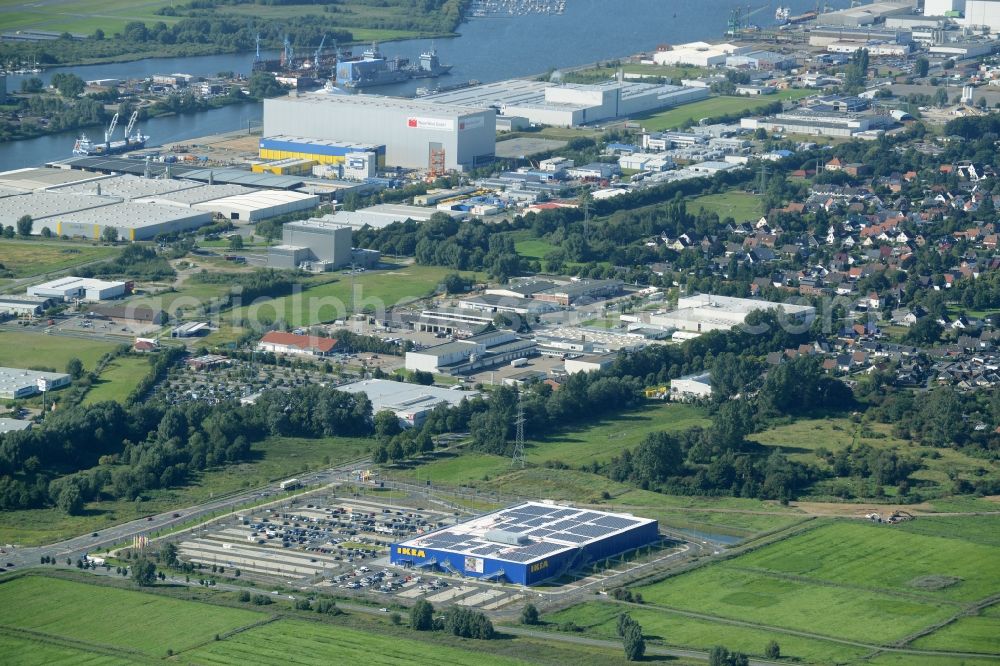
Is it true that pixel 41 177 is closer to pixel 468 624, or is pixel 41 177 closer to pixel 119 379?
pixel 119 379

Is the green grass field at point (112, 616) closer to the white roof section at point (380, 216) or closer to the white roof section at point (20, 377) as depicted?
the white roof section at point (20, 377)

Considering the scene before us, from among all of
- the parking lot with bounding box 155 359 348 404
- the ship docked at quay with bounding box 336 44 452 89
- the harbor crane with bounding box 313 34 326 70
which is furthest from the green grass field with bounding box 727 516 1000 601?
the harbor crane with bounding box 313 34 326 70

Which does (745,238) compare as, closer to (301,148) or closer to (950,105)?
(301,148)

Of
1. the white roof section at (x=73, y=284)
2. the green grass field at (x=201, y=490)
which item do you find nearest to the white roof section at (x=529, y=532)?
the green grass field at (x=201, y=490)

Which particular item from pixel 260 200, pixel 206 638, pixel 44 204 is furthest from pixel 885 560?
pixel 44 204

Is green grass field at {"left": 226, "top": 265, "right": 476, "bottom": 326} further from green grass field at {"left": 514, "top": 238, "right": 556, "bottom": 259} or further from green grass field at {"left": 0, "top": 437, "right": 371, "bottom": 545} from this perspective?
green grass field at {"left": 0, "top": 437, "right": 371, "bottom": 545}

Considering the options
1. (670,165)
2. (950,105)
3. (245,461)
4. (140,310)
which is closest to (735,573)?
(245,461)
